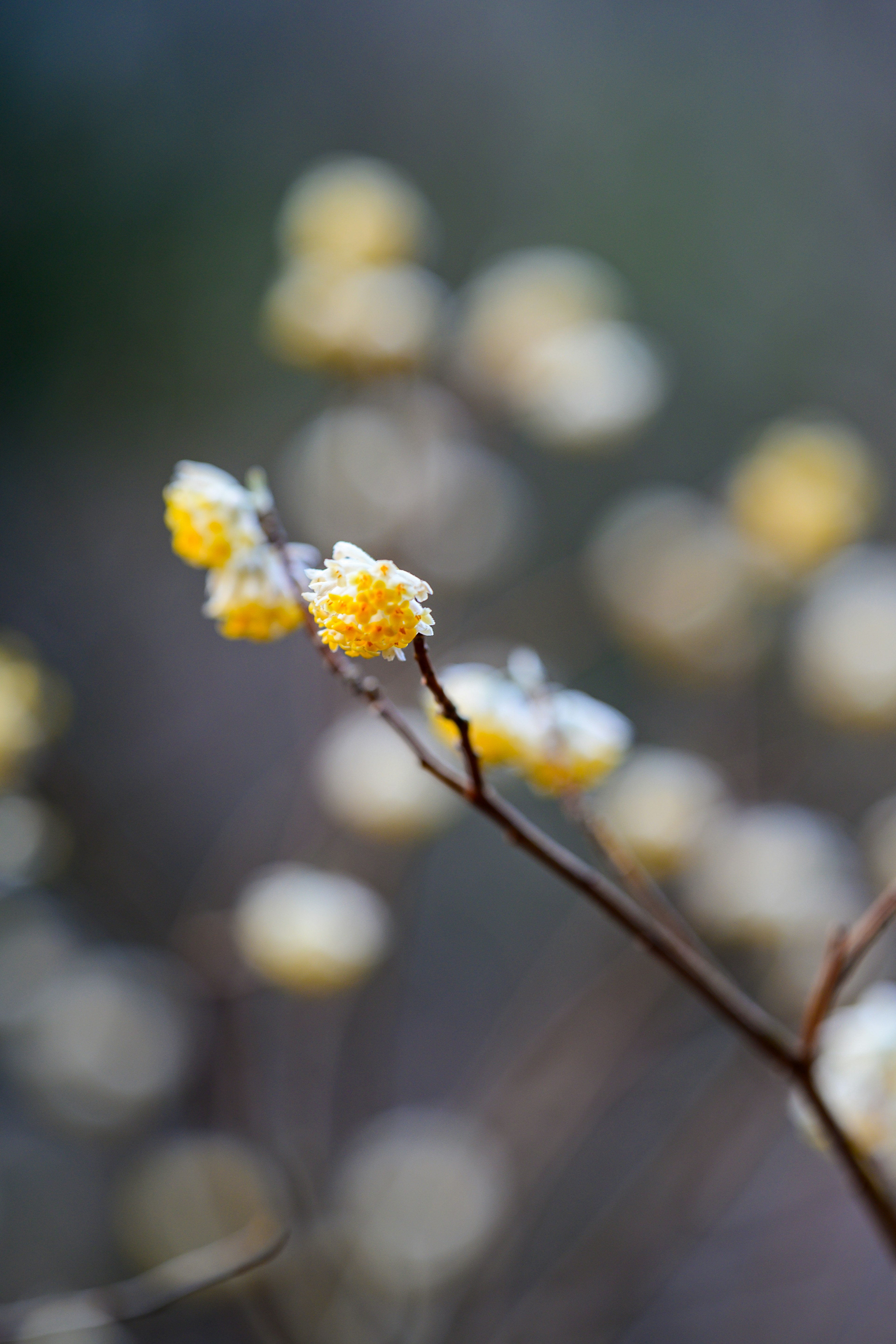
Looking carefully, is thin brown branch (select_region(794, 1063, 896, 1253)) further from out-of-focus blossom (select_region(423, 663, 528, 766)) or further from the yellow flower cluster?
the yellow flower cluster

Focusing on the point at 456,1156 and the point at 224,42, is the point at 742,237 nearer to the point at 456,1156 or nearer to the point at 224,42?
the point at 224,42

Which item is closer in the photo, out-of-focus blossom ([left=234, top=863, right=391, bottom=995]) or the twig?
the twig

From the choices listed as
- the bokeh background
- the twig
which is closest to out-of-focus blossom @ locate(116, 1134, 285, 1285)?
the bokeh background

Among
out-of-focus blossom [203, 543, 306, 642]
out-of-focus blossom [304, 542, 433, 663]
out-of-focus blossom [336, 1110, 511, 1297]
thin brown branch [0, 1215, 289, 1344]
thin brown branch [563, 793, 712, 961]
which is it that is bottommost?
out-of-focus blossom [336, 1110, 511, 1297]

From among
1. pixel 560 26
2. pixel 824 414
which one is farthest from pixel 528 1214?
pixel 560 26

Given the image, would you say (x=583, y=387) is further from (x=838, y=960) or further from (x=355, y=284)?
(x=838, y=960)

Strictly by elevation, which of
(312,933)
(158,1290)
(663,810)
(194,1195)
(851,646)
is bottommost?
(194,1195)

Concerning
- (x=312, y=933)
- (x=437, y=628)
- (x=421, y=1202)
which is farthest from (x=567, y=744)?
(x=437, y=628)

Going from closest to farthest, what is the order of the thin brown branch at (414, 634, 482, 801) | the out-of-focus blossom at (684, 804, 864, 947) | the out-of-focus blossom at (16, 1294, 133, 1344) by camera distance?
1. the thin brown branch at (414, 634, 482, 801)
2. the out-of-focus blossom at (16, 1294, 133, 1344)
3. the out-of-focus blossom at (684, 804, 864, 947)

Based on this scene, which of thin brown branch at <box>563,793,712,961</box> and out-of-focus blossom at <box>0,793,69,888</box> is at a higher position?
thin brown branch at <box>563,793,712,961</box>
